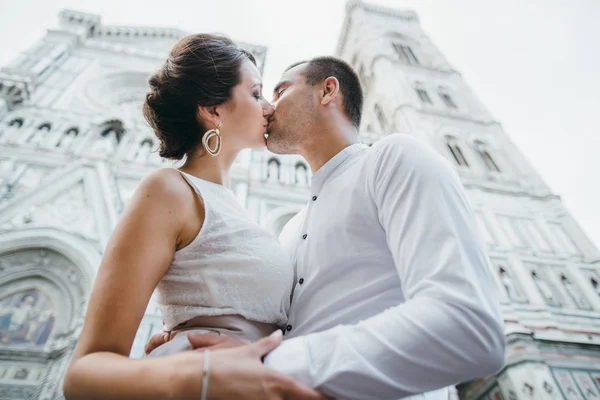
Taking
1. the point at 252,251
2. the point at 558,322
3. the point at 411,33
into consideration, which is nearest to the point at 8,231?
the point at 252,251

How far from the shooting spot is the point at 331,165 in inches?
82.5

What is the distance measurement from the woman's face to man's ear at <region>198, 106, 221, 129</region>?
26 mm

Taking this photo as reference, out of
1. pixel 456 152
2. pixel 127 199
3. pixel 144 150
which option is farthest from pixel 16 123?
pixel 456 152

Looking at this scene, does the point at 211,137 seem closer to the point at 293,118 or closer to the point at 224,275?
the point at 293,118

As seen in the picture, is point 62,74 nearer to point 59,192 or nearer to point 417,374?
point 59,192

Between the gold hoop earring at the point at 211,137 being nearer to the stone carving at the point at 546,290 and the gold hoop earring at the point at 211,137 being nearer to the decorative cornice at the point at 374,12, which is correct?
the stone carving at the point at 546,290

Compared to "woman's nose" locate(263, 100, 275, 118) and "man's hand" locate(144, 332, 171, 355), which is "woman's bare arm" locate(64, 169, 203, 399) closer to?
"man's hand" locate(144, 332, 171, 355)

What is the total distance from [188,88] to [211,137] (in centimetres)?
29


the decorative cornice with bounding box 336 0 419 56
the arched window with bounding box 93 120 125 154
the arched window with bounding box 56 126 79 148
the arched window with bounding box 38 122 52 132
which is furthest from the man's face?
the decorative cornice with bounding box 336 0 419 56

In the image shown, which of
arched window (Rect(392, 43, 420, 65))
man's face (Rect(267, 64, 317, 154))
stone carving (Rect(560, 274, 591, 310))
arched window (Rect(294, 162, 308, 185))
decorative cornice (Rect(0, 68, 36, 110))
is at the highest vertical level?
arched window (Rect(392, 43, 420, 65))

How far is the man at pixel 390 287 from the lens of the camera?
3.03 ft

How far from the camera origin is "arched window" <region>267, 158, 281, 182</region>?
8.69 m

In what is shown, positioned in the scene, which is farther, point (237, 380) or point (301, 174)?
point (301, 174)

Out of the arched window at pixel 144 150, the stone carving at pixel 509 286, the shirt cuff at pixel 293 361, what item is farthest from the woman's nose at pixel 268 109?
the stone carving at pixel 509 286
